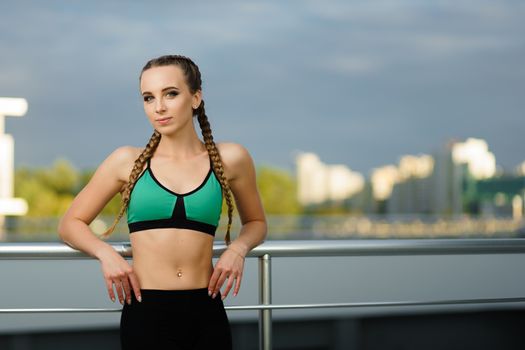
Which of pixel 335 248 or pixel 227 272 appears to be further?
pixel 335 248

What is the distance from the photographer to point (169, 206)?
202cm

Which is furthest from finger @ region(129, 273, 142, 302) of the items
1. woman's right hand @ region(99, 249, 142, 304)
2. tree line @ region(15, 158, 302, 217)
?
tree line @ region(15, 158, 302, 217)

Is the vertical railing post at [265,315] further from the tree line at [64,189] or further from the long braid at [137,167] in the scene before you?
the tree line at [64,189]

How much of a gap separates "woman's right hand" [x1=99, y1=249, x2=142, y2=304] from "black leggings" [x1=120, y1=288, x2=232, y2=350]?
22 mm

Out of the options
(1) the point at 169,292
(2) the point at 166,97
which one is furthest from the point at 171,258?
(2) the point at 166,97

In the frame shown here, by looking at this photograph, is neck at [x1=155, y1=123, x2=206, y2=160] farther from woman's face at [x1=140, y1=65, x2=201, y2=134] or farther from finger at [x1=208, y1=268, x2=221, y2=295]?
finger at [x1=208, y1=268, x2=221, y2=295]

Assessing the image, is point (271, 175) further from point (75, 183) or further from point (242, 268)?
point (242, 268)

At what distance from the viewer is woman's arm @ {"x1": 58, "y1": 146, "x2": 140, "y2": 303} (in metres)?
2.08

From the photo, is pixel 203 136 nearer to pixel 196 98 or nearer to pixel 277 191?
pixel 196 98

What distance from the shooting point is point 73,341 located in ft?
22.5

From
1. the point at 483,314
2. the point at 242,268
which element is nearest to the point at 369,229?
the point at 483,314

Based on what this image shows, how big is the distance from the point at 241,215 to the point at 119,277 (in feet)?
1.39

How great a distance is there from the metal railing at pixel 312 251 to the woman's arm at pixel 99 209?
292 millimetres

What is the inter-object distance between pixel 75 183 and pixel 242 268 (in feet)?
230
